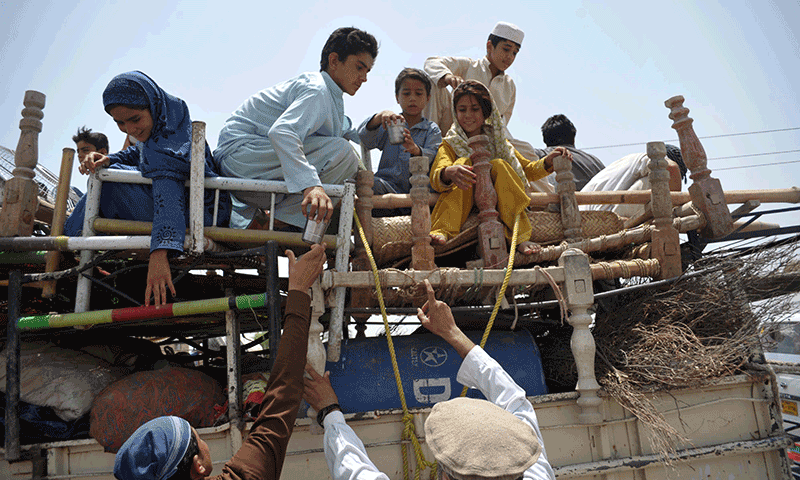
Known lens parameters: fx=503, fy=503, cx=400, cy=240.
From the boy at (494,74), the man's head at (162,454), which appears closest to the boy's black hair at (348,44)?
the boy at (494,74)

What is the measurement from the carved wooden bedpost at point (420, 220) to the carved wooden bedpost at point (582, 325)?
2.87 ft

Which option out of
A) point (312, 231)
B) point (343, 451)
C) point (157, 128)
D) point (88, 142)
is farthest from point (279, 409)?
point (88, 142)

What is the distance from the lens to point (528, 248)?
11.2 ft

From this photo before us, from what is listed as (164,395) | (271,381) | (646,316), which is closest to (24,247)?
(164,395)

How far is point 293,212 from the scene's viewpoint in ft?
10.4

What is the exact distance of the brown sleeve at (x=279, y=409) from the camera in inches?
68.1

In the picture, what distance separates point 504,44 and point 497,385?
394 centimetres

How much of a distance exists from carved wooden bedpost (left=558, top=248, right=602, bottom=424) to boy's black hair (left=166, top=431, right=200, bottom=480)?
2.32m

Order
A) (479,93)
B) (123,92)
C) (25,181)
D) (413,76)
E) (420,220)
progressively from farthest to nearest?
1. (413,76)
2. (479,93)
3. (420,220)
4. (25,181)
5. (123,92)

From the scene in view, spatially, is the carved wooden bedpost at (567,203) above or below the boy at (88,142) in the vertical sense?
below

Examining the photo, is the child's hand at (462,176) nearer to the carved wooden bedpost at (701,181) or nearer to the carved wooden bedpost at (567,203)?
the carved wooden bedpost at (567,203)

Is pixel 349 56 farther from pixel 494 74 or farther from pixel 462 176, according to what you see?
pixel 494 74

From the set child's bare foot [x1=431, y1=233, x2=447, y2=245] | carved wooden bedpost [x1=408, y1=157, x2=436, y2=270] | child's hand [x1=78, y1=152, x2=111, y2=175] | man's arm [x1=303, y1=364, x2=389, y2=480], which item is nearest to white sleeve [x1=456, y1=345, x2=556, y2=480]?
man's arm [x1=303, y1=364, x2=389, y2=480]

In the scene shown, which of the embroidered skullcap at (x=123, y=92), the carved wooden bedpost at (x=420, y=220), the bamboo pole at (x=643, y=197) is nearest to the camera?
the embroidered skullcap at (x=123, y=92)
